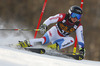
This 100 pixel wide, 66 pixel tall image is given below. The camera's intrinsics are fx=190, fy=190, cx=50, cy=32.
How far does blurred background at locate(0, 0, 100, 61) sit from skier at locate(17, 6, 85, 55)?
5.96ft

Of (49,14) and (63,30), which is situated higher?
(49,14)

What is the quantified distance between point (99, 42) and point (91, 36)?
28 cm

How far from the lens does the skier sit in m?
3.02

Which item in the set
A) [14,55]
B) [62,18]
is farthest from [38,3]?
[14,55]

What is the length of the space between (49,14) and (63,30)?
2666mm

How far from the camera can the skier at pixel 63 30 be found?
3.02 meters

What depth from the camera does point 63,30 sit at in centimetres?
320

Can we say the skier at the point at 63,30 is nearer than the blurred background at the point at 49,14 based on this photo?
Yes

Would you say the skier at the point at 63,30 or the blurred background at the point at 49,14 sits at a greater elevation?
the blurred background at the point at 49,14

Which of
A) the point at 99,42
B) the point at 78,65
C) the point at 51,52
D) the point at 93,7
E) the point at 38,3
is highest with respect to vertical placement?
the point at 38,3

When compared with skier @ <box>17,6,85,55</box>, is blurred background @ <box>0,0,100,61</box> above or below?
above

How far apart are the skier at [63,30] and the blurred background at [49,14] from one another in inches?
71.5

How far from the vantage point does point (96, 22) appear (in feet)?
17.0

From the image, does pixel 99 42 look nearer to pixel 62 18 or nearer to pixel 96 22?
pixel 96 22
